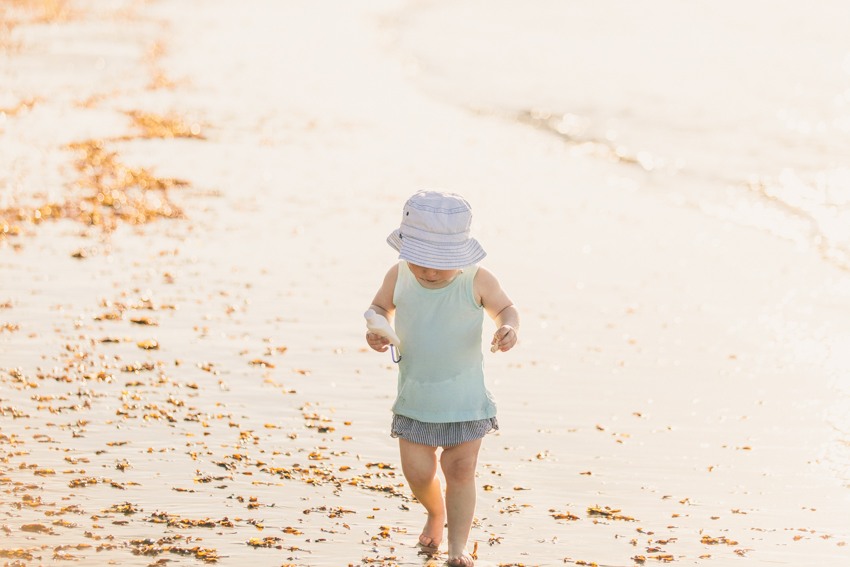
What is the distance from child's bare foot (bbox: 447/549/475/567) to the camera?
388 centimetres

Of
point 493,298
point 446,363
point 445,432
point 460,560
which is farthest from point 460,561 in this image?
point 493,298

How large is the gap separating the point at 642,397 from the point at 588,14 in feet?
139

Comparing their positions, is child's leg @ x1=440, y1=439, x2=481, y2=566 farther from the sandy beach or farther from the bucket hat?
the bucket hat

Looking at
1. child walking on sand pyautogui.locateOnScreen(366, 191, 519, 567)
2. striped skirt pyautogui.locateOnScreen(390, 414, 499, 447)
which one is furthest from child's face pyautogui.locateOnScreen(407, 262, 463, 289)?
striped skirt pyautogui.locateOnScreen(390, 414, 499, 447)

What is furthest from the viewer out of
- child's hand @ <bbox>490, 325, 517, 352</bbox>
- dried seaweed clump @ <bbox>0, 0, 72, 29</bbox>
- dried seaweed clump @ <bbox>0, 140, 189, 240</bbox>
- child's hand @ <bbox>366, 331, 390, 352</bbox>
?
dried seaweed clump @ <bbox>0, 0, 72, 29</bbox>

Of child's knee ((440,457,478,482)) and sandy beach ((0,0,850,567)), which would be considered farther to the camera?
sandy beach ((0,0,850,567))

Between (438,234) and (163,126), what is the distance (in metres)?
11.8

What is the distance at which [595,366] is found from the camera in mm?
6473

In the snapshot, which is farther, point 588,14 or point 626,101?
point 588,14

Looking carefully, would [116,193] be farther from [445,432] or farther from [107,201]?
[445,432]

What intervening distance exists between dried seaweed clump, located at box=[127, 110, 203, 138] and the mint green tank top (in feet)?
35.8

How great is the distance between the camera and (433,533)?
4.05m

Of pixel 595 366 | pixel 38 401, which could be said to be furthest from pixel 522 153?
pixel 38 401

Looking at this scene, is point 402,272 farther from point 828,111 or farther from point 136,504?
point 828,111
